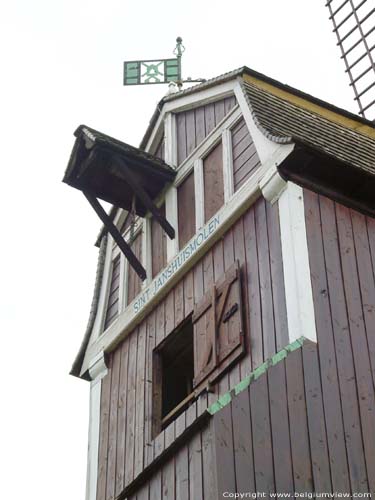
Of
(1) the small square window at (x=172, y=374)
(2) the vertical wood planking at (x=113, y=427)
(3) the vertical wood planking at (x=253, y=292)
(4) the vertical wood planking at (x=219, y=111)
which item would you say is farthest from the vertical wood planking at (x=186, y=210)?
(2) the vertical wood planking at (x=113, y=427)

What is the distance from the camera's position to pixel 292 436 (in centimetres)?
936

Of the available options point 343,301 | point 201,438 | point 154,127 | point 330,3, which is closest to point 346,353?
point 343,301

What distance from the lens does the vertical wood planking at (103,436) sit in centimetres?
1241

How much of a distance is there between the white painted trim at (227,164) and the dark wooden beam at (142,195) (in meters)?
1.06

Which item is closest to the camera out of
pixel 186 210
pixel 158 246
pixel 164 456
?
pixel 164 456

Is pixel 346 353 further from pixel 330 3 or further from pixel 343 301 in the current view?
pixel 330 3

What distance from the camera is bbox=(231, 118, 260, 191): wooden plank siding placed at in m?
11.9

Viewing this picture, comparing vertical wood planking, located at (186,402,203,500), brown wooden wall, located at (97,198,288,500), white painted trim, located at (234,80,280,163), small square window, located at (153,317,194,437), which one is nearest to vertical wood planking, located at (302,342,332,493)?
brown wooden wall, located at (97,198,288,500)

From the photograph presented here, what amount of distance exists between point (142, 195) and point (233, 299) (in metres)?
2.55

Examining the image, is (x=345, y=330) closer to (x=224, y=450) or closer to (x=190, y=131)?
(x=224, y=450)

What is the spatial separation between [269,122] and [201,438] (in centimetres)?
372

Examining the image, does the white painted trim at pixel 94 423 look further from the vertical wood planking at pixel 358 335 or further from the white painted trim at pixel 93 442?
the vertical wood planking at pixel 358 335

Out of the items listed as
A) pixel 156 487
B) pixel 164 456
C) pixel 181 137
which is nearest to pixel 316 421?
pixel 164 456

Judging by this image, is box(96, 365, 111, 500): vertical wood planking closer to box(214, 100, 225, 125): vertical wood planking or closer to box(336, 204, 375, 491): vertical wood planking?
box(214, 100, 225, 125): vertical wood planking
